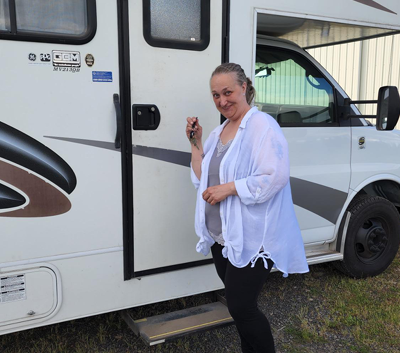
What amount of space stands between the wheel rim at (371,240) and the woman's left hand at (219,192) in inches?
86.3

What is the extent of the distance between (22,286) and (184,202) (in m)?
1.04

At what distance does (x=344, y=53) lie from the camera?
8734 millimetres

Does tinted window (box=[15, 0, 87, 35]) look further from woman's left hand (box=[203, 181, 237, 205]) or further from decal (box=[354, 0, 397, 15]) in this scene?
decal (box=[354, 0, 397, 15])

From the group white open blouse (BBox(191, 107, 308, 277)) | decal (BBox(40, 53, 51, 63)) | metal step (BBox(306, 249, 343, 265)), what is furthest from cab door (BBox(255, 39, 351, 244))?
decal (BBox(40, 53, 51, 63))

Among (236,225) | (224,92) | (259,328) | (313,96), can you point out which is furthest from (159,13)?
(259,328)

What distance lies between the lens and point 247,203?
1980mm

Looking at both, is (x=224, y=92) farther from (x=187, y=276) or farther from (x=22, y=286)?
(x=22, y=286)

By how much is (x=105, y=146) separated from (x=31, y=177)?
43cm

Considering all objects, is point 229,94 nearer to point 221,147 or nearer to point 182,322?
point 221,147

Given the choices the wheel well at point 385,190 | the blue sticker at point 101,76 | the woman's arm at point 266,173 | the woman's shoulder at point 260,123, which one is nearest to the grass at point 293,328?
the wheel well at point 385,190

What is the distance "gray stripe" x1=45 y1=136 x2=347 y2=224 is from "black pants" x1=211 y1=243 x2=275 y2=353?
0.78 meters

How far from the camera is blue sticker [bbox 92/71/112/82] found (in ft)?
7.63

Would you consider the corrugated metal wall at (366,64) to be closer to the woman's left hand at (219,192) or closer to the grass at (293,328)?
the grass at (293,328)

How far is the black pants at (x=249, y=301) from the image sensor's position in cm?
209
